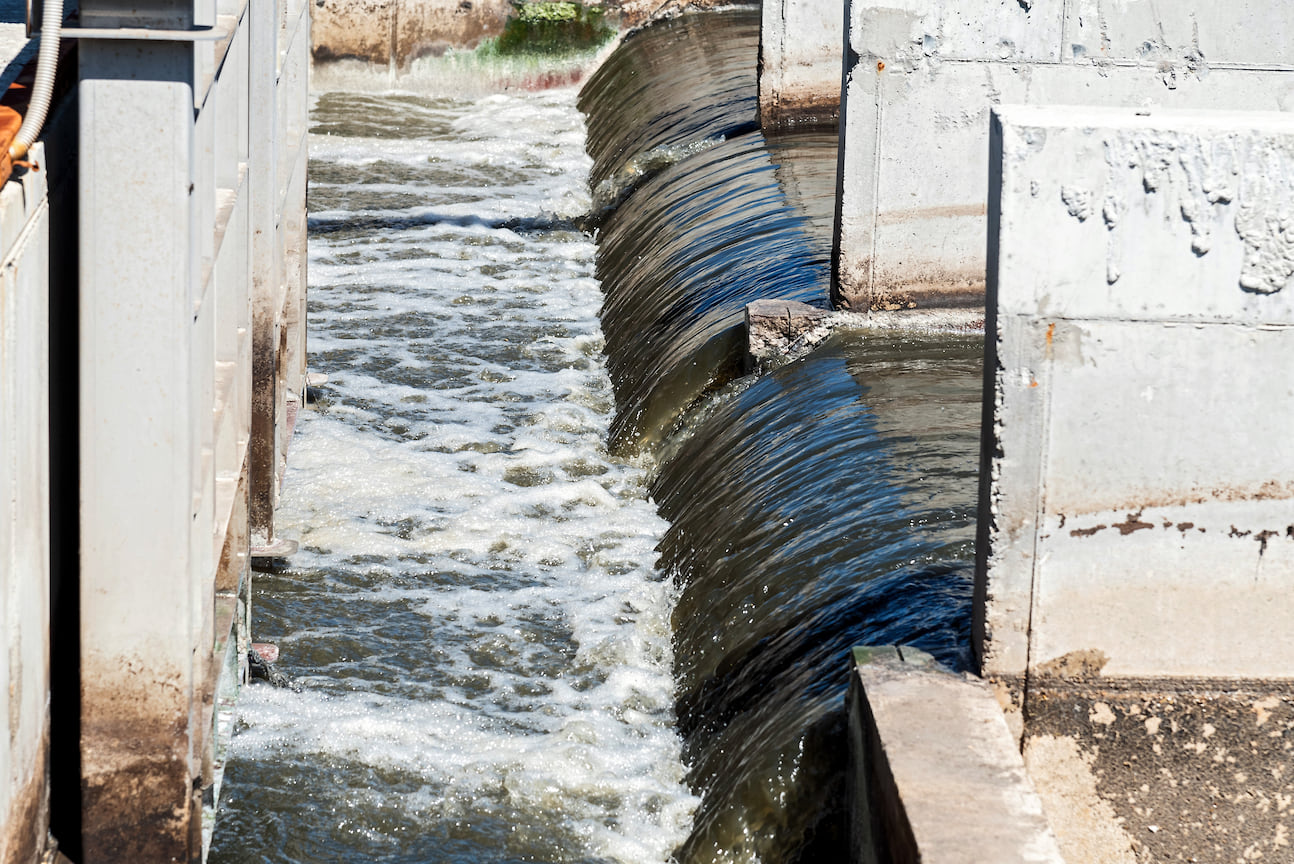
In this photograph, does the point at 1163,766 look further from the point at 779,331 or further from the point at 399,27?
the point at 399,27

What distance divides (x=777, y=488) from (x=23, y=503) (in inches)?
136

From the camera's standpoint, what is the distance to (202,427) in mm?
4328

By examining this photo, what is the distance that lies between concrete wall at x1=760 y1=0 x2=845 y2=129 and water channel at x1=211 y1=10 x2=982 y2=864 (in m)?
0.33

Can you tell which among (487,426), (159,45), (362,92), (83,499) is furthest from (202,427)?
(362,92)

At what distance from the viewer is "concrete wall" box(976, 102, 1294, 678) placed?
3.79 meters

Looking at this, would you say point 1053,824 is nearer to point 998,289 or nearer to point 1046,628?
point 1046,628

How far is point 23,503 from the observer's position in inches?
131

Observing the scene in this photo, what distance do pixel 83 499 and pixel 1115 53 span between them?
Answer: 533 cm

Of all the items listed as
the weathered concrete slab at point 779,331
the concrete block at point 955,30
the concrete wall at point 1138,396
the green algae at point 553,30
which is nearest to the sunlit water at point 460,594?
the weathered concrete slab at point 779,331

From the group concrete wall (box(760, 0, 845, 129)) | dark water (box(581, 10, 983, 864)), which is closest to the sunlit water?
dark water (box(581, 10, 983, 864))

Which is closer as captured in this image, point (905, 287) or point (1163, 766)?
point (1163, 766)

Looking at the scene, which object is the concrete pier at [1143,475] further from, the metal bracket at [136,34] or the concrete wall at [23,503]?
the concrete wall at [23,503]

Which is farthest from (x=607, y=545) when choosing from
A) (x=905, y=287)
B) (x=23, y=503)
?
(x=23, y=503)

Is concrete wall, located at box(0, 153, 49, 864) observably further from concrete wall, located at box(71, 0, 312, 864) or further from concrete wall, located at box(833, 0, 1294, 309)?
concrete wall, located at box(833, 0, 1294, 309)
